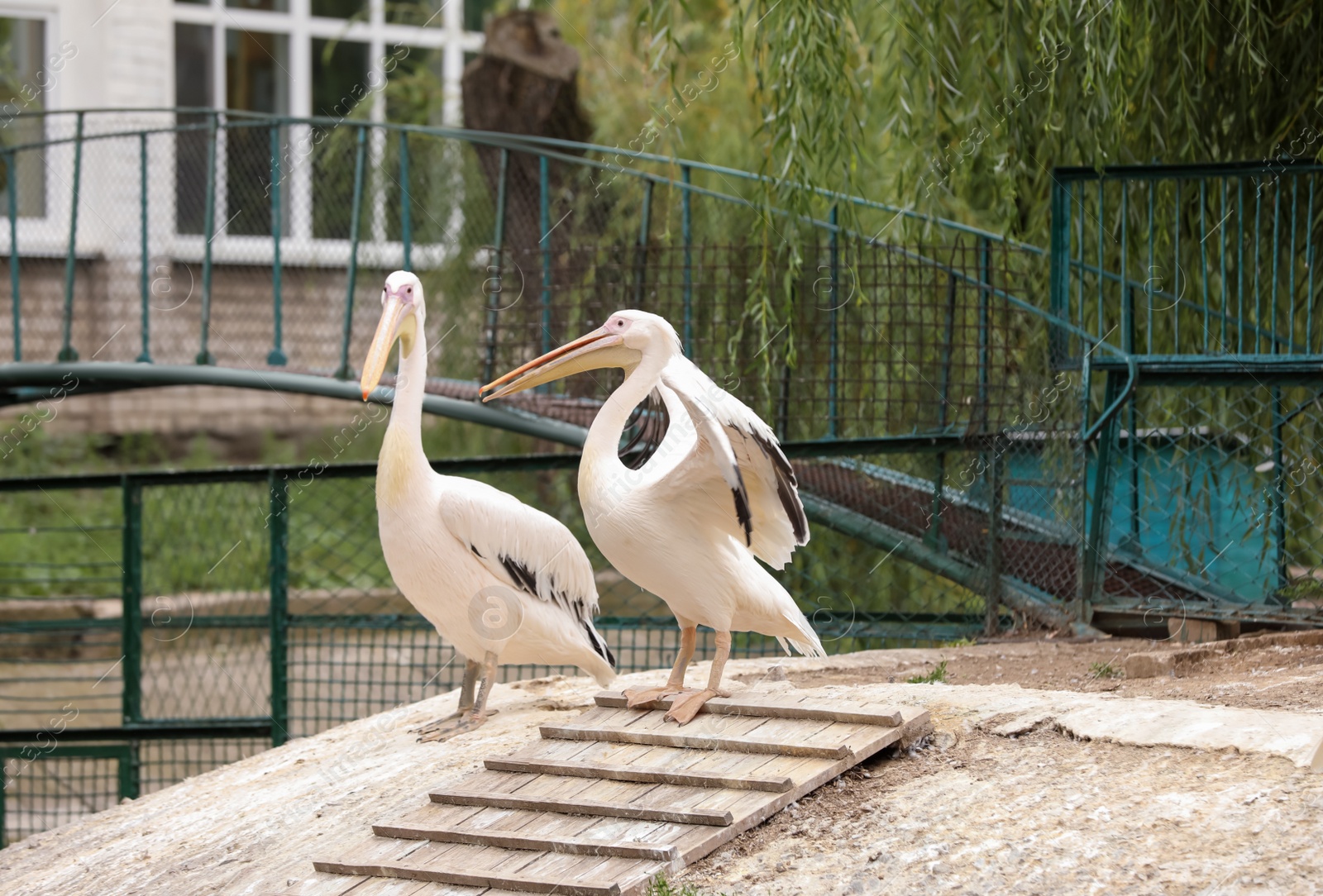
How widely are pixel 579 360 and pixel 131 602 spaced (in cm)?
359

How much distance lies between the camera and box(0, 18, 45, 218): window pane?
14.2 metres

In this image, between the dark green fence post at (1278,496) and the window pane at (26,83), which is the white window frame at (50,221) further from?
the dark green fence post at (1278,496)

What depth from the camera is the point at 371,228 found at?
460 inches

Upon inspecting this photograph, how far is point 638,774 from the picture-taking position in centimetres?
454

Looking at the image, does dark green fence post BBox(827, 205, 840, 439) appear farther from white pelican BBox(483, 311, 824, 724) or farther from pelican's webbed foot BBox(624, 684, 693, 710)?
pelican's webbed foot BBox(624, 684, 693, 710)

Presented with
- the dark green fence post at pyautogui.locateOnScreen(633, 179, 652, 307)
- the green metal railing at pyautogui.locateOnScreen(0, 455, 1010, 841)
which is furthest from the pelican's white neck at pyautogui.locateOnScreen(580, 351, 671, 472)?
the dark green fence post at pyautogui.locateOnScreen(633, 179, 652, 307)

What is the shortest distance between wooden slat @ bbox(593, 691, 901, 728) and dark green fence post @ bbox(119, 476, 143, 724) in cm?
347

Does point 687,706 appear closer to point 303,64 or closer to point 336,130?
point 336,130

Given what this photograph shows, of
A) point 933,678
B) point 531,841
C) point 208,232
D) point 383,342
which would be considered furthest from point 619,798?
point 208,232

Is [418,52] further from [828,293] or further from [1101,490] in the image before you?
[1101,490]

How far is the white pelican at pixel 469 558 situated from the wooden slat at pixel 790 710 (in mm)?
644

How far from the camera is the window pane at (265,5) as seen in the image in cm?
1667

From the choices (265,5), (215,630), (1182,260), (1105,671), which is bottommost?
(215,630)

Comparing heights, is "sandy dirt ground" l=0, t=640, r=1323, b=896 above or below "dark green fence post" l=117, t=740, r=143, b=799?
above
